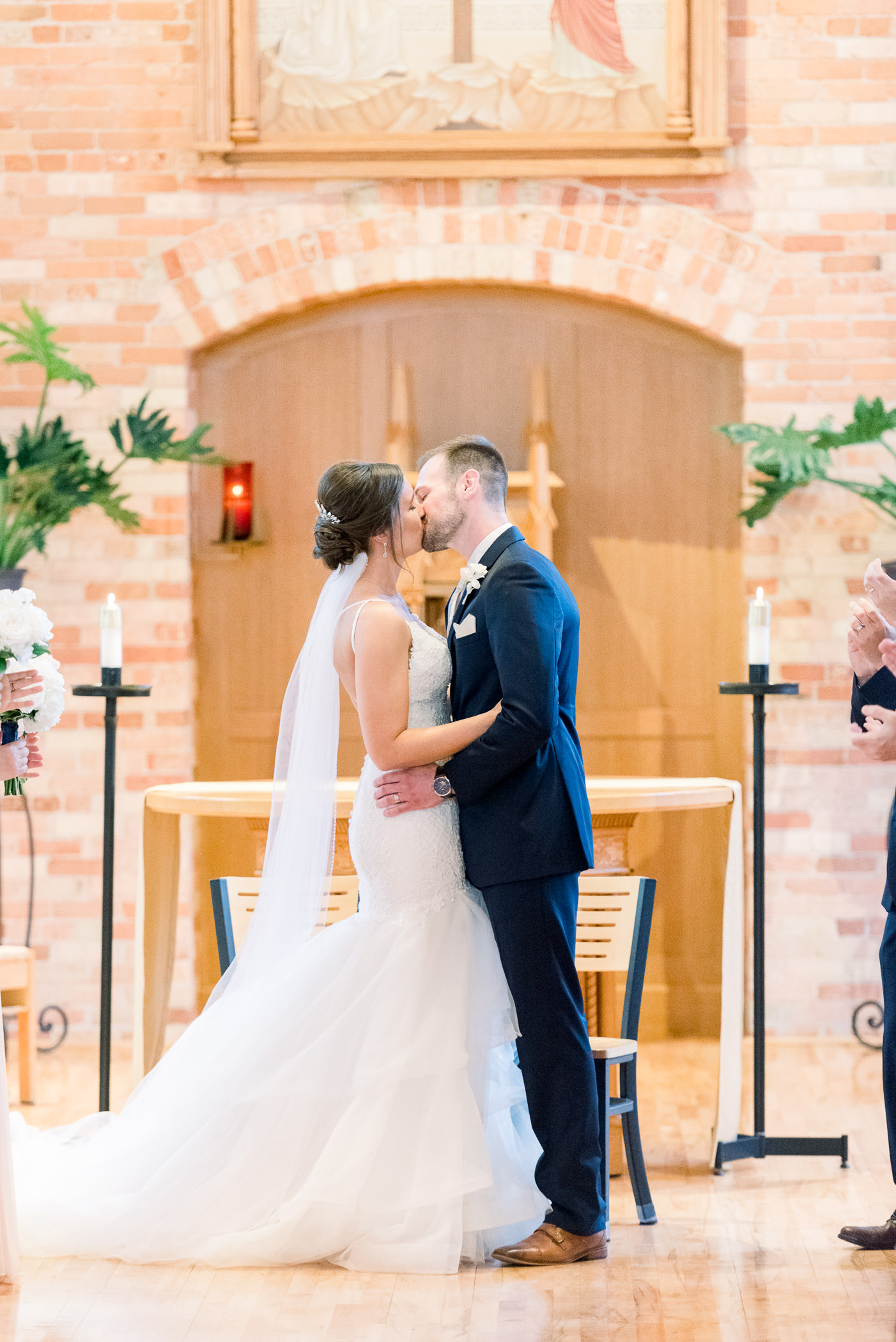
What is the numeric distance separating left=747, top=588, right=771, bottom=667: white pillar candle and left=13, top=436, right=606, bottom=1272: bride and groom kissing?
0.74 metres

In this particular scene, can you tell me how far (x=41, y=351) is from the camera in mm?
4664

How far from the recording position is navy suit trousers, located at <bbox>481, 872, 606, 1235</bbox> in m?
2.98

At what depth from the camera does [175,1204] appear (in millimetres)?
2988

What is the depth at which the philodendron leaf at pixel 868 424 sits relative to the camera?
4637 mm

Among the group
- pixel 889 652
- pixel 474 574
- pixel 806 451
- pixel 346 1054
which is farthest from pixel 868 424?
pixel 346 1054

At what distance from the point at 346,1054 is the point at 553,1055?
0.44 m

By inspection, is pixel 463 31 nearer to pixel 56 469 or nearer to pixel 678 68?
pixel 678 68

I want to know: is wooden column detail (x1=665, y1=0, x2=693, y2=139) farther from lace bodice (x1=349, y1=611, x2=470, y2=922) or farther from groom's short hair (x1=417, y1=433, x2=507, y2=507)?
lace bodice (x1=349, y1=611, x2=470, y2=922)

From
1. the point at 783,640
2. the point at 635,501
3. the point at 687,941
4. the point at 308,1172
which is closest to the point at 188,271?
the point at 635,501

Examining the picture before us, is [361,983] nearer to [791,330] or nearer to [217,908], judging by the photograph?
[217,908]

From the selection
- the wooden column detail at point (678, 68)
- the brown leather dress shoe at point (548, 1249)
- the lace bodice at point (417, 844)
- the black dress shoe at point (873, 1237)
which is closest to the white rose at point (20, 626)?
the lace bodice at point (417, 844)

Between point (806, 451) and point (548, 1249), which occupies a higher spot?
point (806, 451)

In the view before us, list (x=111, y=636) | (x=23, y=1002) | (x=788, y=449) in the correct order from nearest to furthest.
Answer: (x=111, y=636) → (x=23, y=1002) → (x=788, y=449)

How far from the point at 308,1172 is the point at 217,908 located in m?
0.83
